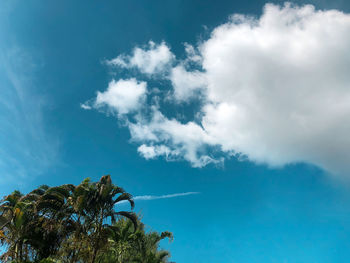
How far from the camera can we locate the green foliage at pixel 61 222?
63.9 feet

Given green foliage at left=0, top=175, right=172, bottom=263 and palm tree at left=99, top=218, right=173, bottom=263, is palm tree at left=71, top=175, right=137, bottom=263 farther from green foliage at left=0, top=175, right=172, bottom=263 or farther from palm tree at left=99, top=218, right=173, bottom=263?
palm tree at left=99, top=218, right=173, bottom=263

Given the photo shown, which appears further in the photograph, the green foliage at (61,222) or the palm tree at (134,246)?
the palm tree at (134,246)

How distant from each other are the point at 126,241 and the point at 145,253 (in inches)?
128

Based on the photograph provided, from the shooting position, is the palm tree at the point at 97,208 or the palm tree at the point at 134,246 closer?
the palm tree at the point at 97,208

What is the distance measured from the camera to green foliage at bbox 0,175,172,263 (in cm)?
1948

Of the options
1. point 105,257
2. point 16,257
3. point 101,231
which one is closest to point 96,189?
point 101,231

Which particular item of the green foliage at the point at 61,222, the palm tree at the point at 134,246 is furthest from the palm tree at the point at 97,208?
the palm tree at the point at 134,246

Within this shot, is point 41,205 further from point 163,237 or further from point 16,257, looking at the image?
point 163,237

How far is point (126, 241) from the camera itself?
2941 cm

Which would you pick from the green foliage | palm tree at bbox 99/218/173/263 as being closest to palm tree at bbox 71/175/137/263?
the green foliage

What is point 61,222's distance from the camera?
20.3 meters

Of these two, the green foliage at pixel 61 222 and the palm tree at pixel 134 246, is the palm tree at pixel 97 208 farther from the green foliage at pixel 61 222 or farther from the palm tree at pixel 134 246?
the palm tree at pixel 134 246

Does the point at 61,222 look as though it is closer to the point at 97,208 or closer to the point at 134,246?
the point at 97,208

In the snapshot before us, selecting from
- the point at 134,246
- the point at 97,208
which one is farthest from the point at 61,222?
the point at 134,246
